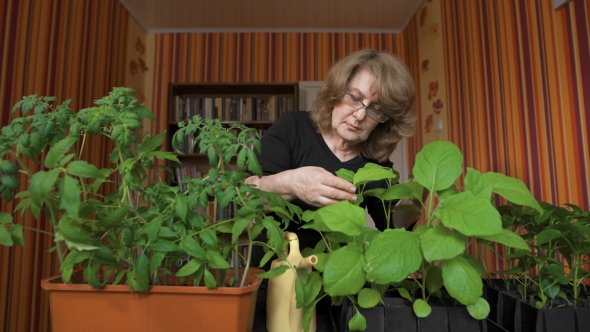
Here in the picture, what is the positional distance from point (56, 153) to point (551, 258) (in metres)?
0.88

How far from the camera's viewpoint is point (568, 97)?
1622 mm

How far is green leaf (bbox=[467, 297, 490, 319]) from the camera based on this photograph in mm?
630

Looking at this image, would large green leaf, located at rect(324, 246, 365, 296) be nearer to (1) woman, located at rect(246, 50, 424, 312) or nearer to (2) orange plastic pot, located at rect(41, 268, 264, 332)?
(2) orange plastic pot, located at rect(41, 268, 264, 332)

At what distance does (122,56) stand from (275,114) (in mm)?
1465

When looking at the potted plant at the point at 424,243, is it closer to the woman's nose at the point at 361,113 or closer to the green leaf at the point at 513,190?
the green leaf at the point at 513,190

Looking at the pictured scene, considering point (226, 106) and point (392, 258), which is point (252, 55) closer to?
point (226, 106)

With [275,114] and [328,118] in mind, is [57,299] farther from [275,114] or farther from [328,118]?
[275,114]

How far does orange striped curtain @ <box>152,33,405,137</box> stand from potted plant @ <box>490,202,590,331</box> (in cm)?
334

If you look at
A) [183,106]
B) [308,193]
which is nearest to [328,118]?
[308,193]

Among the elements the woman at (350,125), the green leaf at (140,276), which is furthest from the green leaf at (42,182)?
the woman at (350,125)

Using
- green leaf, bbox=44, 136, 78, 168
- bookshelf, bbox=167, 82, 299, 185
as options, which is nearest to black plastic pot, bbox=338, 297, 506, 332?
green leaf, bbox=44, 136, 78, 168

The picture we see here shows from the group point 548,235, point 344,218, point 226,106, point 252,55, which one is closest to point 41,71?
point 226,106

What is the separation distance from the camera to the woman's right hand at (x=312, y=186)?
799mm

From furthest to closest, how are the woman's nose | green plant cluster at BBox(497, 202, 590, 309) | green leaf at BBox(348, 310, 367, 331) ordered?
the woman's nose → green plant cluster at BBox(497, 202, 590, 309) → green leaf at BBox(348, 310, 367, 331)
